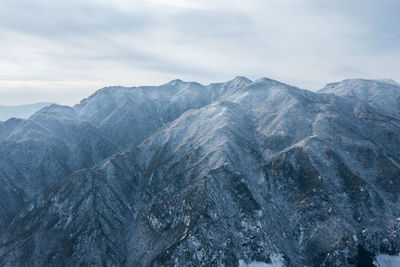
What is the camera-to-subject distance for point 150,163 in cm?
12494

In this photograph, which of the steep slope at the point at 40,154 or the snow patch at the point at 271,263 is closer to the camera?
the snow patch at the point at 271,263

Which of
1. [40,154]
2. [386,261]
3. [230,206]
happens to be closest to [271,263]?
[230,206]

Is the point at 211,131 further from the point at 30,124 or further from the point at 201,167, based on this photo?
the point at 30,124

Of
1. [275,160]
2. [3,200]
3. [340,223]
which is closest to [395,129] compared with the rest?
[275,160]

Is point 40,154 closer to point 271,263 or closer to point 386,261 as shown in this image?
point 271,263

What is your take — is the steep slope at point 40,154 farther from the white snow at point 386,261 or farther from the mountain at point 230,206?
the white snow at point 386,261

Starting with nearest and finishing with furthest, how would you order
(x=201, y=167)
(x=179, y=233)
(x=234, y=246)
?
(x=234, y=246)
(x=179, y=233)
(x=201, y=167)

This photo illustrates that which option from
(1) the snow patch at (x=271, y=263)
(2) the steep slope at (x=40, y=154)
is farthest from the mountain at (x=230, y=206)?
(2) the steep slope at (x=40, y=154)

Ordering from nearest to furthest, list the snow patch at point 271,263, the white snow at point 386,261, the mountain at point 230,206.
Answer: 1. the white snow at point 386,261
2. the snow patch at point 271,263
3. the mountain at point 230,206

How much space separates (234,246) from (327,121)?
89.1 m

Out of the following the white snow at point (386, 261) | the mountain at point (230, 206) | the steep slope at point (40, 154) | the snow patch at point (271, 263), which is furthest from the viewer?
the steep slope at point (40, 154)

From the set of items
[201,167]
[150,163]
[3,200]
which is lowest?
[3,200]

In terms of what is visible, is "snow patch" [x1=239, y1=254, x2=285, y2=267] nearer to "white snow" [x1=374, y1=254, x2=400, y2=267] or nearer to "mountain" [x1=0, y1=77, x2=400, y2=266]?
"mountain" [x1=0, y1=77, x2=400, y2=266]

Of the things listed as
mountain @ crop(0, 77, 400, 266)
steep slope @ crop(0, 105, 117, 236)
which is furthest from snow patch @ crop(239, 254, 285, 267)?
steep slope @ crop(0, 105, 117, 236)
